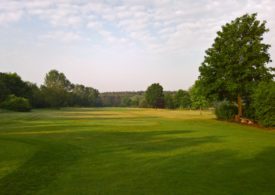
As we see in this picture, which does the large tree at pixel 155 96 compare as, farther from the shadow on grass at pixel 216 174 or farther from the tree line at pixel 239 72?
the shadow on grass at pixel 216 174

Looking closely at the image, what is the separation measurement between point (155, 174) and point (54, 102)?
387 ft

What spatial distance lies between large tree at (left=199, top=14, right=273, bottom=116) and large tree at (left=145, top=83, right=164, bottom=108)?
10822cm

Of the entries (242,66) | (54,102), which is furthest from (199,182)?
(54,102)

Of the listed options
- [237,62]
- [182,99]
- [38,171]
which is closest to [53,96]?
[182,99]

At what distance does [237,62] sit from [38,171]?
37012mm

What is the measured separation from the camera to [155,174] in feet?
38.3

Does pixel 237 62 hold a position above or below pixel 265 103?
above

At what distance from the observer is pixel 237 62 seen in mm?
44344

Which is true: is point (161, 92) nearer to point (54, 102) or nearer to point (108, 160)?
point (54, 102)

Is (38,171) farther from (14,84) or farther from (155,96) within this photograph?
(155,96)

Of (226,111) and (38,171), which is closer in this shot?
(38,171)

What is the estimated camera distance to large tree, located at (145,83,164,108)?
156 metres

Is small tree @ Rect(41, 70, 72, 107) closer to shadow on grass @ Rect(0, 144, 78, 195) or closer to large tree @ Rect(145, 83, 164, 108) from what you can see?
large tree @ Rect(145, 83, 164, 108)

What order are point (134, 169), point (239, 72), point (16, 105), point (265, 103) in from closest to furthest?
point (134, 169), point (265, 103), point (239, 72), point (16, 105)
